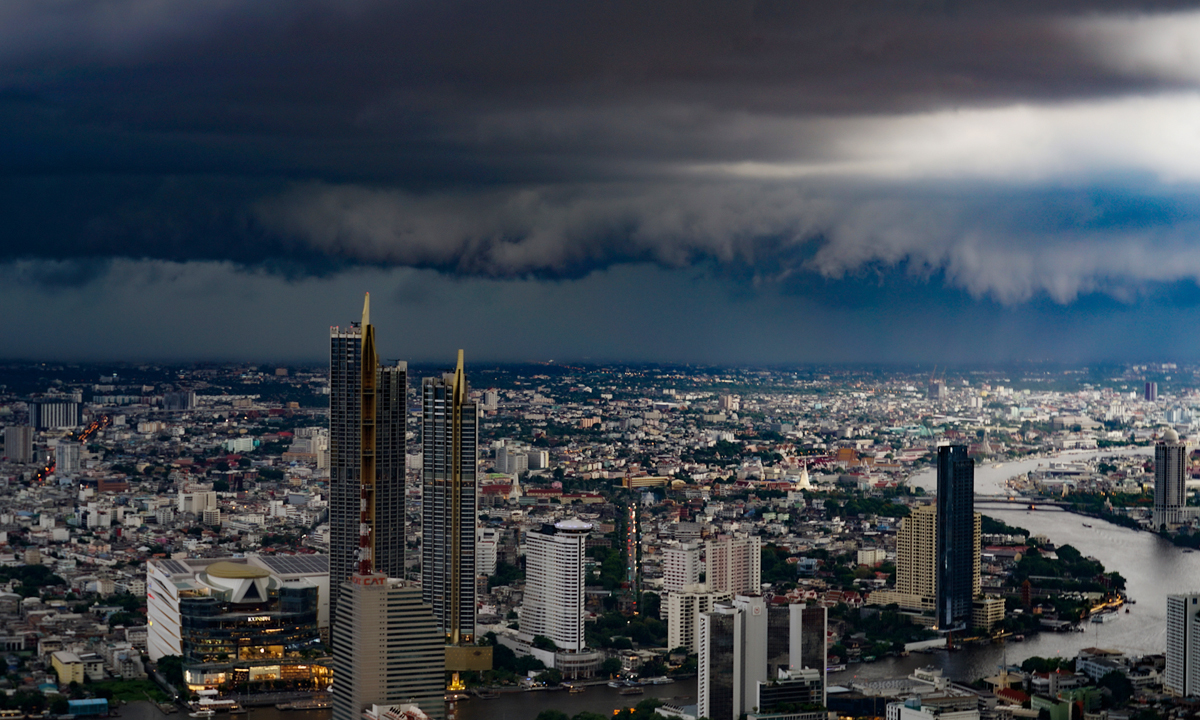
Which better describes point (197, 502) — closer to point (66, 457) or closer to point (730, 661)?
point (66, 457)

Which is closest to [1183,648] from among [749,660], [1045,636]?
[1045,636]

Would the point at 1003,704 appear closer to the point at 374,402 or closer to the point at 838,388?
the point at 374,402

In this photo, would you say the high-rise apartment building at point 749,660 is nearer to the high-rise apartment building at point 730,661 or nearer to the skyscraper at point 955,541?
the high-rise apartment building at point 730,661

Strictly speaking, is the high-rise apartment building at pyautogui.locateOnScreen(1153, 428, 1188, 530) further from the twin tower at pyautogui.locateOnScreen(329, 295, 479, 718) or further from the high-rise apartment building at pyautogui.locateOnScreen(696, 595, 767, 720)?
the high-rise apartment building at pyautogui.locateOnScreen(696, 595, 767, 720)

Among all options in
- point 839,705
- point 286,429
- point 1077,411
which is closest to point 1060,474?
point 1077,411

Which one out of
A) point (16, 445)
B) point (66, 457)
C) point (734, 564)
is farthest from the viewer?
point (66, 457)

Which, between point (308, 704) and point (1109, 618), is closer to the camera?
point (308, 704)

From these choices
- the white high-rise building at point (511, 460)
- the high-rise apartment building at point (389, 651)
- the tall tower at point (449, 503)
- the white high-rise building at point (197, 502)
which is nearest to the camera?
the high-rise apartment building at point (389, 651)

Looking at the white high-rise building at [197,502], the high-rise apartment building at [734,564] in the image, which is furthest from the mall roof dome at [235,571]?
the white high-rise building at [197,502]
